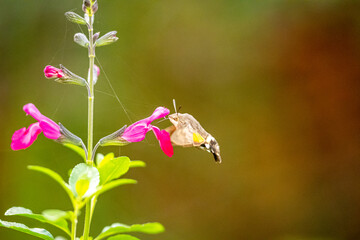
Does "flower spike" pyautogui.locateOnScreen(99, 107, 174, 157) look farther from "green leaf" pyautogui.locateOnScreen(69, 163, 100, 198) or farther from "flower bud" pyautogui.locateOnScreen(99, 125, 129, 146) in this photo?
"green leaf" pyautogui.locateOnScreen(69, 163, 100, 198)

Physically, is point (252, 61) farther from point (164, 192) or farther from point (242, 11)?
point (164, 192)

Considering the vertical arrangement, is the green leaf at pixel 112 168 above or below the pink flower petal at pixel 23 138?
below

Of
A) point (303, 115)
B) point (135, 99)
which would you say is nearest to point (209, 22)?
point (135, 99)

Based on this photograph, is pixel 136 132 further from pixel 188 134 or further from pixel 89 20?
pixel 89 20

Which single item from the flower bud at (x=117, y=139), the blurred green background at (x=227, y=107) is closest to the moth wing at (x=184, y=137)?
the flower bud at (x=117, y=139)

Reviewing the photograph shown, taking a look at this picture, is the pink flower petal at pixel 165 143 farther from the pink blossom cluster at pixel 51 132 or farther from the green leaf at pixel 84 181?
the green leaf at pixel 84 181

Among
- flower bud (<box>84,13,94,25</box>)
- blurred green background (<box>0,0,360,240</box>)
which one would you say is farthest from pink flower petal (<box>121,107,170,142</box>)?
blurred green background (<box>0,0,360,240</box>)

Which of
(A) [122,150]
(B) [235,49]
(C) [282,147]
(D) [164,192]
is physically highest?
(B) [235,49]
